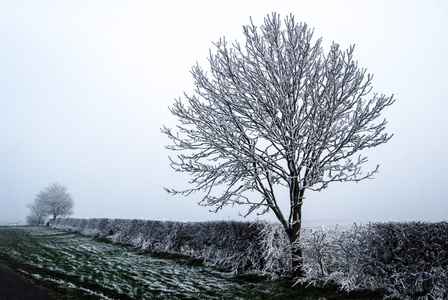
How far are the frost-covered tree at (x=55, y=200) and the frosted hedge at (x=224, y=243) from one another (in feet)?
123

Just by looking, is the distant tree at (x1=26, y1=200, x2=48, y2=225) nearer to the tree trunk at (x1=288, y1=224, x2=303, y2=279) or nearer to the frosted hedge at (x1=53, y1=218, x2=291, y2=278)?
the frosted hedge at (x1=53, y1=218, x2=291, y2=278)

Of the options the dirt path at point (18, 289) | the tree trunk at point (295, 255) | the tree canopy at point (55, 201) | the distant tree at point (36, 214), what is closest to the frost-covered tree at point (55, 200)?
the tree canopy at point (55, 201)

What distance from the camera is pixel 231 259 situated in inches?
389

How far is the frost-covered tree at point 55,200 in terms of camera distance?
4738 cm

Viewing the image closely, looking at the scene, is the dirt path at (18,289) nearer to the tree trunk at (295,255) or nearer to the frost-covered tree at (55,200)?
the tree trunk at (295,255)

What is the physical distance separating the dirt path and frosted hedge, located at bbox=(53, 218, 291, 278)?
5.56 meters

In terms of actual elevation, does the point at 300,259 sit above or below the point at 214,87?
below

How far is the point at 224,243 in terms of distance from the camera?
34.8 feet

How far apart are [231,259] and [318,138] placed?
18.0 ft

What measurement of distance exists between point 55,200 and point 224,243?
4705cm

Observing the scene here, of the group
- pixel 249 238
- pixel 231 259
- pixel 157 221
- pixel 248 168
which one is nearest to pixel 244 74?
pixel 248 168

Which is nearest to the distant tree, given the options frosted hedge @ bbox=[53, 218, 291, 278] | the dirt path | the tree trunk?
frosted hedge @ bbox=[53, 218, 291, 278]

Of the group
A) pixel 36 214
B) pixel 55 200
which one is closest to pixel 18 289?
pixel 55 200

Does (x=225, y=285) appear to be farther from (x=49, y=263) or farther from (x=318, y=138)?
A: (x=49, y=263)
